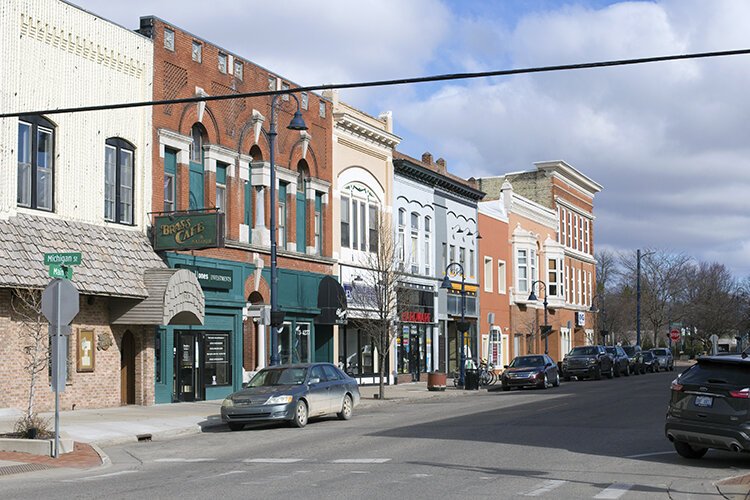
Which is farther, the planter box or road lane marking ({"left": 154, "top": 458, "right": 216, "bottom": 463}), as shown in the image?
the planter box

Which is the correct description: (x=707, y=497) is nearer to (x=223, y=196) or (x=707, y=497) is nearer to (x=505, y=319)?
(x=223, y=196)

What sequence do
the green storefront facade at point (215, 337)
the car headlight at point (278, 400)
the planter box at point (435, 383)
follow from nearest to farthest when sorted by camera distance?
the car headlight at point (278, 400) < the green storefront facade at point (215, 337) < the planter box at point (435, 383)

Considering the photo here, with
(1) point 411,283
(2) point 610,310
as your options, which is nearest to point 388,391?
(1) point 411,283

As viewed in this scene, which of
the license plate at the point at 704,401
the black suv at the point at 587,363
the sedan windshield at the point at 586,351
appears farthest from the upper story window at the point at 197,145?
the sedan windshield at the point at 586,351

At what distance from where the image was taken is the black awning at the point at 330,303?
39.0 meters

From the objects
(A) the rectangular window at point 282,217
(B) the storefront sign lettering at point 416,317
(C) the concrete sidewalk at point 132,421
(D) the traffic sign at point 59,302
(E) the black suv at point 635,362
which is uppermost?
(A) the rectangular window at point 282,217

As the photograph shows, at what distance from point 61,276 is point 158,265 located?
11317mm

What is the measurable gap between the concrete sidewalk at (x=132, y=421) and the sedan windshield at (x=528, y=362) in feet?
40.6

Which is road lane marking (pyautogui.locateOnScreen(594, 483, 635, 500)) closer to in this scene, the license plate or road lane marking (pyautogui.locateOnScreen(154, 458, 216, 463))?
the license plate

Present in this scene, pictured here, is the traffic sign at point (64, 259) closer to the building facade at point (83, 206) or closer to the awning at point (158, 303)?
the building facade at point (83, 206)

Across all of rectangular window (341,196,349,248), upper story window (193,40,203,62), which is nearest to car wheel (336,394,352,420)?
upper story window (193,40,203,62)

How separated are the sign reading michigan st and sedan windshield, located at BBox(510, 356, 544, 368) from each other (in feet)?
57.8

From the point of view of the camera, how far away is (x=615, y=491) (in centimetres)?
1250

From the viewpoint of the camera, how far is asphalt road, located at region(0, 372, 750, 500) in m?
12.8
